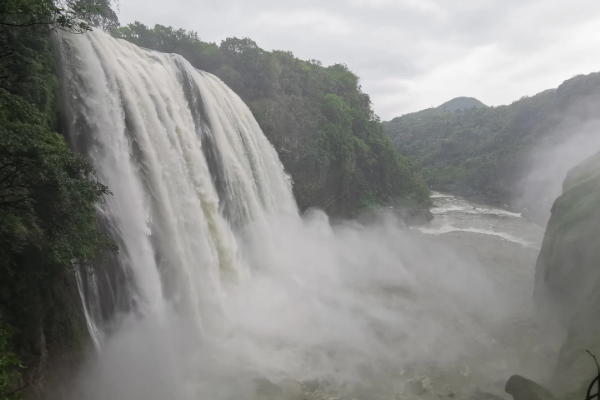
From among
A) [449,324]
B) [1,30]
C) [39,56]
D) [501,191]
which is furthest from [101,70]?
[501,191]

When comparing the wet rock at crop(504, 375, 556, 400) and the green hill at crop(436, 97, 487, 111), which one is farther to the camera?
the green hill at crop(436, 97, 487, 111)

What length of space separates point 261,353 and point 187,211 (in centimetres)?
498

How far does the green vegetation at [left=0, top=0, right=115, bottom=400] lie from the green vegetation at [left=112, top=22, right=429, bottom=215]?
17113mm

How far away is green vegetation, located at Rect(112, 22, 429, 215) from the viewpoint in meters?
24.5

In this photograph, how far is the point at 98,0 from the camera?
16.2 meters

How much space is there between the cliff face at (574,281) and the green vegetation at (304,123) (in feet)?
46.3

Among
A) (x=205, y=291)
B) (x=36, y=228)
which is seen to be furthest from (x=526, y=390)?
(x=36, y=228)

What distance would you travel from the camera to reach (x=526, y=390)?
799cm

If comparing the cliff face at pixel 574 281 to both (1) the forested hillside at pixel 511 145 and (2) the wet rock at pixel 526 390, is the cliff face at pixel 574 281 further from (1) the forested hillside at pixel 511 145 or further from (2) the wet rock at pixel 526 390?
(1) the forested hillside at pixel 511 145

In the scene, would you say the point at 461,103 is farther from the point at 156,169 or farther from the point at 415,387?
the point at 156,169

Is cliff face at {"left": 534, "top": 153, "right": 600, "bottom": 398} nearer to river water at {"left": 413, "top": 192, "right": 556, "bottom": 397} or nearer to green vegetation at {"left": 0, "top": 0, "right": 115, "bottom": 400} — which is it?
river water at {"left": 413, "top": 192, "right": 556, "bottom": 397}

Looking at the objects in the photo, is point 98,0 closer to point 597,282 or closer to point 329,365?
point 329,365

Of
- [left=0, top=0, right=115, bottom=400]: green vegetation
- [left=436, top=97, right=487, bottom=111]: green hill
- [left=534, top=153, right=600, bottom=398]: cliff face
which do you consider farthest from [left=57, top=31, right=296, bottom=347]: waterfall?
[left=436, top=97, right=487, bottom=111]: green hill

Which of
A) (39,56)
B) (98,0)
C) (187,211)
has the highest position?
(98,0)
